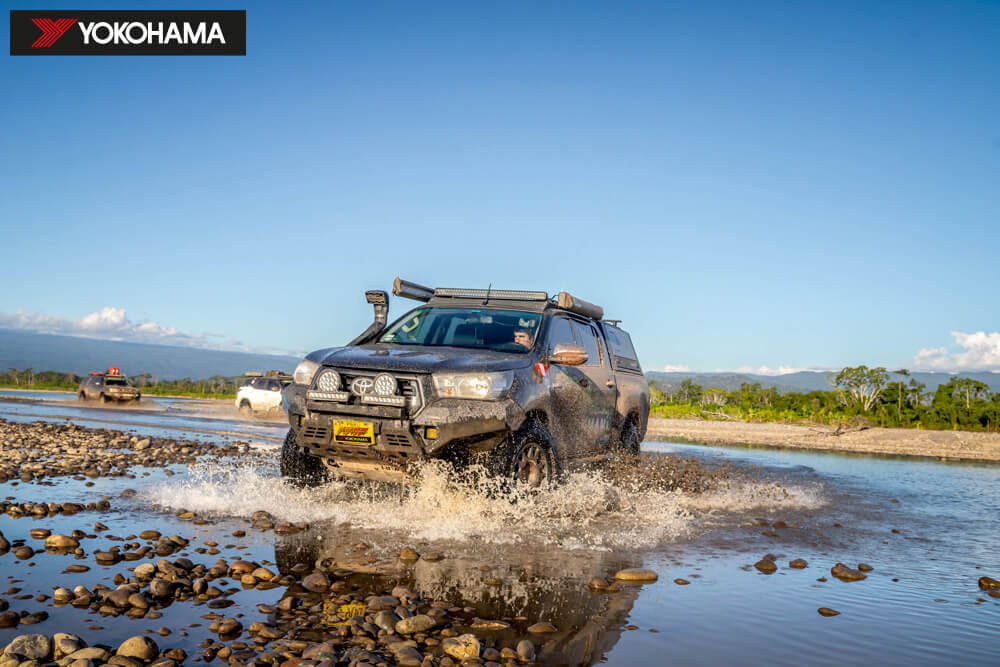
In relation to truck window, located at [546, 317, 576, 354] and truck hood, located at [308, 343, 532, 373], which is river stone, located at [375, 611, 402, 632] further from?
truck window, located at [546, 317, 576, 354]

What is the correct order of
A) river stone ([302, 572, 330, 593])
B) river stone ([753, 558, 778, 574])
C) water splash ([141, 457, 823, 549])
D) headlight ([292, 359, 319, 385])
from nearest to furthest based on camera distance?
1. river stone ([302, 572, 330, 593])
2. river stone ([753, 558, 778, 574])
3. water splash ([141, 457, 823, 549])
4. headlight ([292, 359, 319, 385])

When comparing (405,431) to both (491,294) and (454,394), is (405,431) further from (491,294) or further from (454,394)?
(491,294)

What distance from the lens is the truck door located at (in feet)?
25.1

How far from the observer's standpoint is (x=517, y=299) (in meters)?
8.52

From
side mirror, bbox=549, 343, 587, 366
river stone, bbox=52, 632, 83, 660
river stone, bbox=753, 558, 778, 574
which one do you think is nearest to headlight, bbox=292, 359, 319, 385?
side mirror, bbox=549, 343, 587, 366

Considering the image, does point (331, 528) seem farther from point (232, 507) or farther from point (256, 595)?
point (256, 595)

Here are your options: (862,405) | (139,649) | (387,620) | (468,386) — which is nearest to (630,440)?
(468,386)

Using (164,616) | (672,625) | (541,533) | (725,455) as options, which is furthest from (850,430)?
(164,616)

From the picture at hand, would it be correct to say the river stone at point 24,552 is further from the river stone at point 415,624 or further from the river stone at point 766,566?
the river stone at point 766,566

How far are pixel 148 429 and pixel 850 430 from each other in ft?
66.0

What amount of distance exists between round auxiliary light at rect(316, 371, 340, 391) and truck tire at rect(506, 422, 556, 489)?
65.4 inches

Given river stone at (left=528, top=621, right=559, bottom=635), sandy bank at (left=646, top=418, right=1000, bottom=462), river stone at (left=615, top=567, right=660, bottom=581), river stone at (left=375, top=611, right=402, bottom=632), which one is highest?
river stone at (left=375, top=611, right=402, bottom=632)

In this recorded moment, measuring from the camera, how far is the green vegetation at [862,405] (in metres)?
23.8

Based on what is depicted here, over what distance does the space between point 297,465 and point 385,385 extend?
66.6 inches
